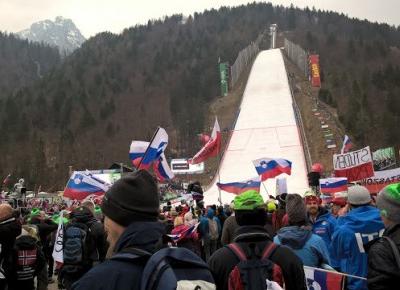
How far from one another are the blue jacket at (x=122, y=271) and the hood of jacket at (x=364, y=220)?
299 centimetres

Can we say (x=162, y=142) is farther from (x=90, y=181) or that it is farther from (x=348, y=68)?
(x=348, y=68)

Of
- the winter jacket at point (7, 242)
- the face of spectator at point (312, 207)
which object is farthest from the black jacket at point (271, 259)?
the face of spectator at point (312, 207)

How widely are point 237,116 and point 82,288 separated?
58094 mm

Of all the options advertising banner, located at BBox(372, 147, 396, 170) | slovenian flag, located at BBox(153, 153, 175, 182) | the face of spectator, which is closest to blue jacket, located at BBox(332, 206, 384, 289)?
the face of spectator

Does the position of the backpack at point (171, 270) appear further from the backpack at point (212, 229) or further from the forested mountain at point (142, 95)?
the forested mountain at point (142, 95)

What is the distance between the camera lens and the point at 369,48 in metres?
99.9

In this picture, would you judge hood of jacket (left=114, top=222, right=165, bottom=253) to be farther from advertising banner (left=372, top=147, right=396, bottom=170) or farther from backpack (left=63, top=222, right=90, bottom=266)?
advertising banner (left=372, top=147, right=396, bottom=170)

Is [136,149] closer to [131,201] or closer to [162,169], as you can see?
[162,169]

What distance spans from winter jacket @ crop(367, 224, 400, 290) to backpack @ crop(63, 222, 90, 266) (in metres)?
3.79

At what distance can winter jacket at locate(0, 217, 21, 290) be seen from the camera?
579 centimetres

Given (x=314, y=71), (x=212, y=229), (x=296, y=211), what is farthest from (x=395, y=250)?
(x=314, y=71)

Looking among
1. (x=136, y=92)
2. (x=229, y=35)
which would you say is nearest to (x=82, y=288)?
(x=136, y=92)

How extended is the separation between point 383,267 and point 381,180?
1368 cm

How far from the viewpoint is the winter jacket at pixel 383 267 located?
3318 mm
